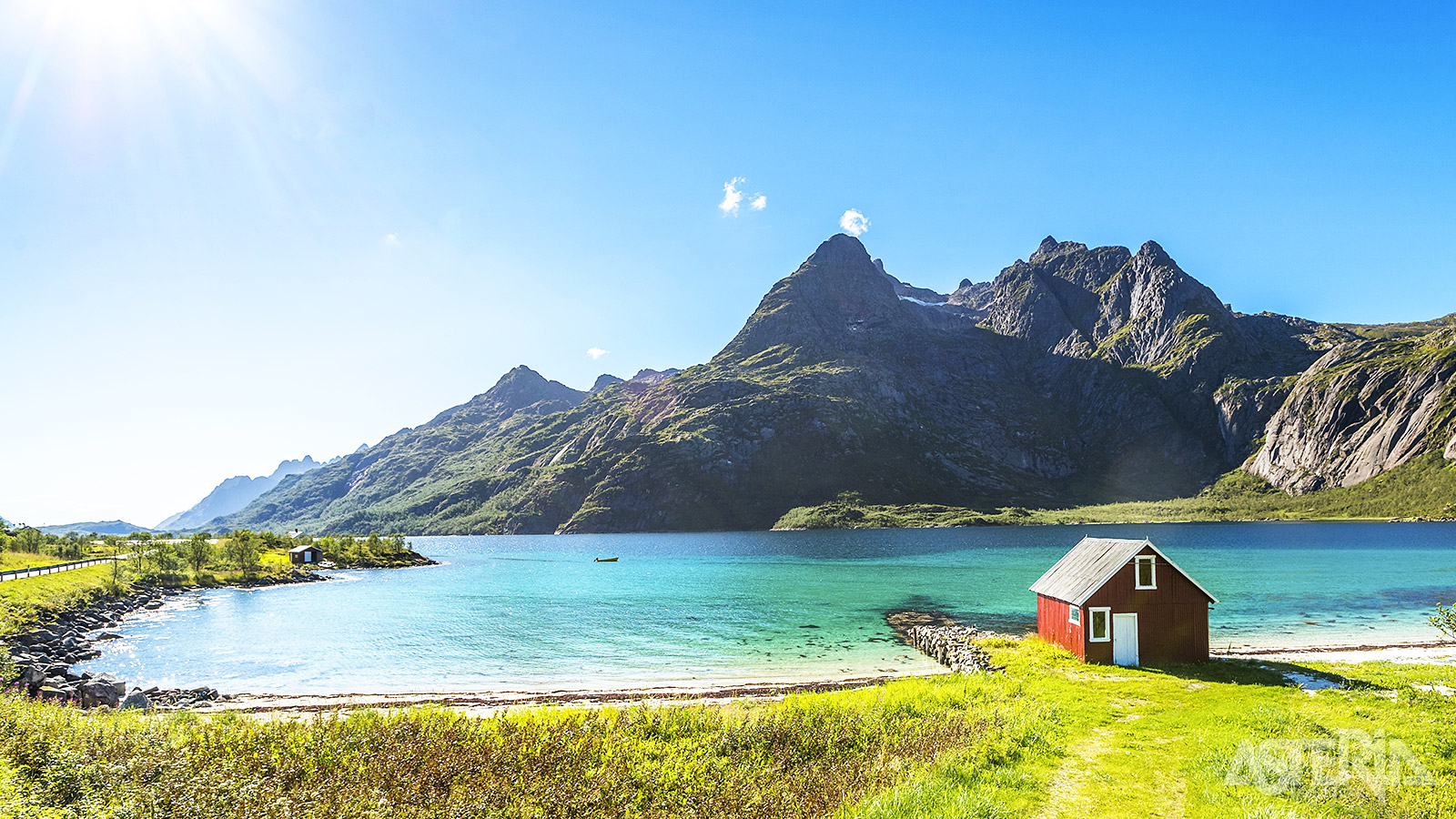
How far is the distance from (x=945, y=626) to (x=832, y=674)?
1833cm

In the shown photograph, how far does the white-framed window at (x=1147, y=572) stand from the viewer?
115ft

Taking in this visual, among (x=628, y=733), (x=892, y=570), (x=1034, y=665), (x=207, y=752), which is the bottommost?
(x=892, y=570)

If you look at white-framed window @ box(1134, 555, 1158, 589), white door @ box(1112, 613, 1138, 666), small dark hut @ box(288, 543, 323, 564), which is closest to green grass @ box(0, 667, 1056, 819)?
white door @ box(1112, 613, 1138, 666)

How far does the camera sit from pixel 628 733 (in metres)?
20.6

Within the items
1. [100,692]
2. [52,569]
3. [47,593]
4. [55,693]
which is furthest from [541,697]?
[52,569]

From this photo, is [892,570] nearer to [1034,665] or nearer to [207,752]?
[1034,665]

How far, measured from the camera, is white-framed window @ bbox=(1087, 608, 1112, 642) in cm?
3531

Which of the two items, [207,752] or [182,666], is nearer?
[207,752]

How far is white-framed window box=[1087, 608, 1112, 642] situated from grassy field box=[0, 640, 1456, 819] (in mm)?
9745

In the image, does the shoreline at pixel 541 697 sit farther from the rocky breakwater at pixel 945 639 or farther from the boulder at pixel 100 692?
the boulder at pixel 100 692

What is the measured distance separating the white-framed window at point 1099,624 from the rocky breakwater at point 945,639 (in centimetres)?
523

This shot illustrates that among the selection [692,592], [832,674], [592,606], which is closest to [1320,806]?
[832,674]

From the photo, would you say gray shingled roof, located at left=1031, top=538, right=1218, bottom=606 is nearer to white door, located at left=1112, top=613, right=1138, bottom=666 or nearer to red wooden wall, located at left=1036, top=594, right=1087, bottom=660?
red wooden wall, located at left=1036, top=594, right=1087, bottom=660

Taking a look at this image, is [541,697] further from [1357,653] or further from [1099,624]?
[1357,653]
